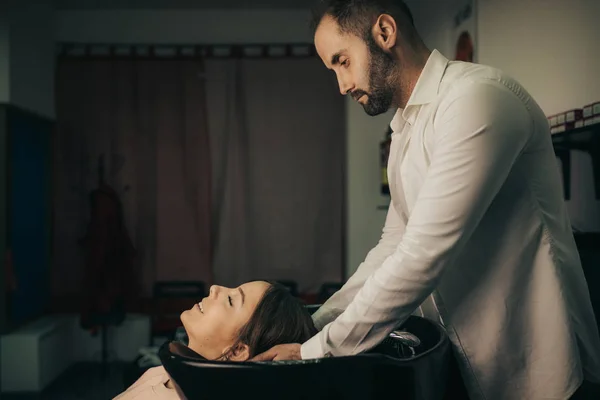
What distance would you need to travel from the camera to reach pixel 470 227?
3.20ft

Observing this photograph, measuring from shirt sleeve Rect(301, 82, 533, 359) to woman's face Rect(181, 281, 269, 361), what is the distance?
0.92 feet

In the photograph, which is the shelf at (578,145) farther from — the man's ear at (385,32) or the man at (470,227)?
the man's ear at (385,32)

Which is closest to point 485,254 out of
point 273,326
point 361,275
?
point 361,275

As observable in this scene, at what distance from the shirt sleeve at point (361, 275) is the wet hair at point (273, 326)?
0.10 m

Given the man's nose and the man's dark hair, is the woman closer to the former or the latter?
the man's nose

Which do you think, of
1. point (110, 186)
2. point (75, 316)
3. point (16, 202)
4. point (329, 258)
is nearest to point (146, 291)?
point (75, 316)

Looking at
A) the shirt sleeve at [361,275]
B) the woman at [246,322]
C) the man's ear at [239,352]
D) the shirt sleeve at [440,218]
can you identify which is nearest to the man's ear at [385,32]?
Answer: the shirt sleeve at [440,218]

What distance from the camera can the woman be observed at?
4.07 feet

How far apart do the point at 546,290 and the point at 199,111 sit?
3916 millimetres

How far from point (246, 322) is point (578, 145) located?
1.08 meters

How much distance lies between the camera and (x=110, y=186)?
15.0 feet

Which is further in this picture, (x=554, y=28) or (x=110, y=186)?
(x=110, y=186)

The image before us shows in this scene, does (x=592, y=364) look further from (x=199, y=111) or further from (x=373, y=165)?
(x=199, y=111)

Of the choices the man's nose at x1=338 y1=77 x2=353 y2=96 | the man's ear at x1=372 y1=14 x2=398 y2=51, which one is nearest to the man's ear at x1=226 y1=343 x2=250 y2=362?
the man's nose at x1=338 y1=77 x2=353 y2=96
